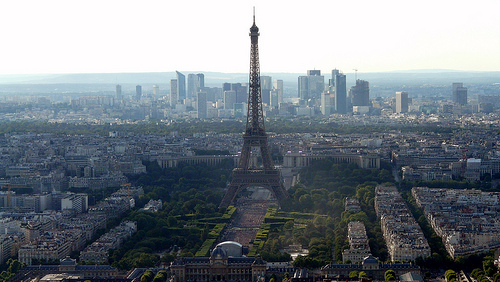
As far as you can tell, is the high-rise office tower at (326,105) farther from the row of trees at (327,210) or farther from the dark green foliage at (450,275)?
the dark green foliage at (450,275)

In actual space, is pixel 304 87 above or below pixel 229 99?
above

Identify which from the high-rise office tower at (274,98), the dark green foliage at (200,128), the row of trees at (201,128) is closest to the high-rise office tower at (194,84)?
the high-rise office tower at (274,98)

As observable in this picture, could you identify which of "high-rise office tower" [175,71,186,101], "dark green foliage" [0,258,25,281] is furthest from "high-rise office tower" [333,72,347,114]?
"dark green foliage" [0,258,25,281]

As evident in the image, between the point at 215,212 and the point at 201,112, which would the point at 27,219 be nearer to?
the point at 215,212

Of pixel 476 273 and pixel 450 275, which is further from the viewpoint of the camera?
pixel 476 273

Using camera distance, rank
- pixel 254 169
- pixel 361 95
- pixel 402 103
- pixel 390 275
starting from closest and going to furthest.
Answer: pixel 390 275
pixel 254 169
pixel 402 103
pixel 361 95

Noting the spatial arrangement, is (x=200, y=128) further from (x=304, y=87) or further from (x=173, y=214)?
(x=304, y=87)

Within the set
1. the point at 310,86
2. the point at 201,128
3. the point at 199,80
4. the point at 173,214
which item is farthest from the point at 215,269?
the point at 199,80

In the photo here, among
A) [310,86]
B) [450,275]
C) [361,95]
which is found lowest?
[450,275]

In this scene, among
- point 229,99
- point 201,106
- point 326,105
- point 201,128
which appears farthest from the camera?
point 229,99
